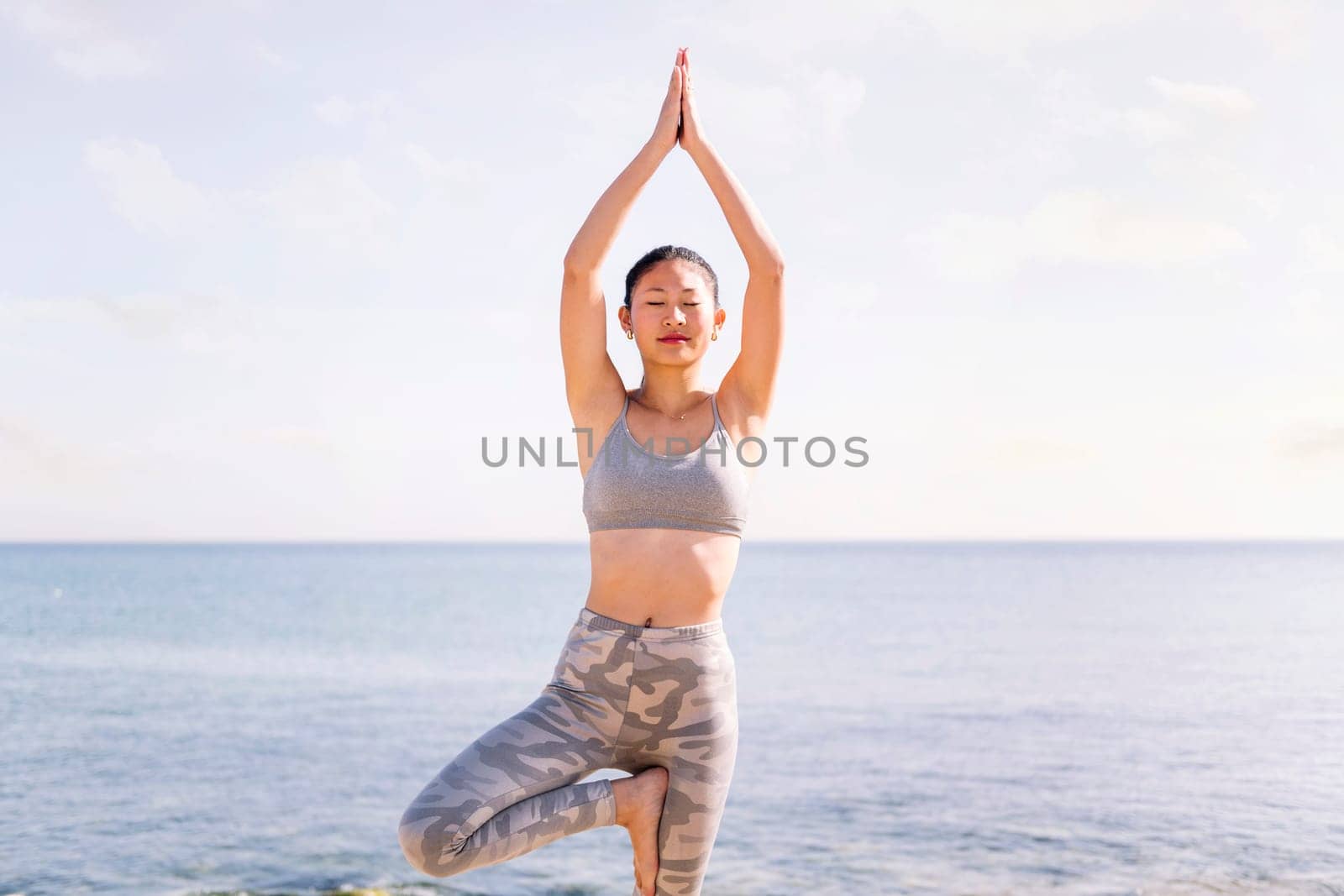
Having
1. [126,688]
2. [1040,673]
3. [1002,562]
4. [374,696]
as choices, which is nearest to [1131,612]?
[1040,673]

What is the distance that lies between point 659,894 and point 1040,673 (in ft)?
83.0

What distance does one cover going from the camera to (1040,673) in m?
27.0

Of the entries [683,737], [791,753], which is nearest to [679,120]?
[683,737]

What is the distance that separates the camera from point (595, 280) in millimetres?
3590

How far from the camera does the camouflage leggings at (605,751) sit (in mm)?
3232

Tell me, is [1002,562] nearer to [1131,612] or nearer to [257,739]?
[1131,612]

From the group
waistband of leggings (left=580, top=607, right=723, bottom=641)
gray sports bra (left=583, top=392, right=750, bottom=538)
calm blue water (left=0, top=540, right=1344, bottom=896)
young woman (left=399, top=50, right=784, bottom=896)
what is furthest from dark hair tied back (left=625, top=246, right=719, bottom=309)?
calm blue water (left=0, top=540, right=1344, bottom=896)

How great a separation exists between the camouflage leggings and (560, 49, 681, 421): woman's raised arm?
726mm

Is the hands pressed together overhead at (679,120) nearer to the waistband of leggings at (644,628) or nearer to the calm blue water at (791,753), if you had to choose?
the waistband of leggings at (644,628)

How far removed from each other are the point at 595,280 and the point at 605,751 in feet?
4.73

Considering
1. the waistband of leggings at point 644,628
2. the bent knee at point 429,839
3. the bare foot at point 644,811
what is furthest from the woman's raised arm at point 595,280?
the bent knee at point 429,839

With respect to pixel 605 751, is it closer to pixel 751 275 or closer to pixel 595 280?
pixel 595 280

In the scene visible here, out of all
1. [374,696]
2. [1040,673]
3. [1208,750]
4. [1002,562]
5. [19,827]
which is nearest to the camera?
[19,827]

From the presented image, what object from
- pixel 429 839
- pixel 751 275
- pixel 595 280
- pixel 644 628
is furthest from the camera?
pixel 751 275
